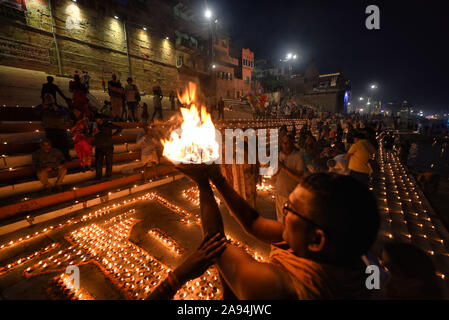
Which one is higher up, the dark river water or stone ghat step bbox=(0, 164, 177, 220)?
stone ghat step bbox=(0, 164, 177, 220)

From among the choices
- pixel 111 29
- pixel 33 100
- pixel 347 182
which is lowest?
pixel 347 182

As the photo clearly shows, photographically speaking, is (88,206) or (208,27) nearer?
(88,206)

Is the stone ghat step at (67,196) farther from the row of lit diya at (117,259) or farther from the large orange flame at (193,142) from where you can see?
the row of lit diya at (117,259)

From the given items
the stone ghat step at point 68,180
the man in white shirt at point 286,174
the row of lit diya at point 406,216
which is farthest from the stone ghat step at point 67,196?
the row of lit diya at point 406,216

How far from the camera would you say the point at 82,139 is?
21.9 ft

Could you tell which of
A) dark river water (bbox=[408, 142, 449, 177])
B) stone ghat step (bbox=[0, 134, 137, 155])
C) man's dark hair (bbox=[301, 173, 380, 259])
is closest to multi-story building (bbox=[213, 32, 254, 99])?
dark river water (bbox=[408, 142, 449, 177])

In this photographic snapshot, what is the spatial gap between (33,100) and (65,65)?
817cm

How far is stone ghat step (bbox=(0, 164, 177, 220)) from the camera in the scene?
15.7ft

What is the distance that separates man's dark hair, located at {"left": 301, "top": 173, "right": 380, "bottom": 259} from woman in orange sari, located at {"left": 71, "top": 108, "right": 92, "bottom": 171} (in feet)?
27.0

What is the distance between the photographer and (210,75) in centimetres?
3262

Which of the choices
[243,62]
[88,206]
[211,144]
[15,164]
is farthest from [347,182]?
[243,62]

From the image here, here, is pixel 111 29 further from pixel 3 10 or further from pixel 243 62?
pixel 243 62

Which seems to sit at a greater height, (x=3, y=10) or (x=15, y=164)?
(x=3, y=10)

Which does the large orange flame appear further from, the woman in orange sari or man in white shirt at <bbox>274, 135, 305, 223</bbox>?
the woman in orange sari
